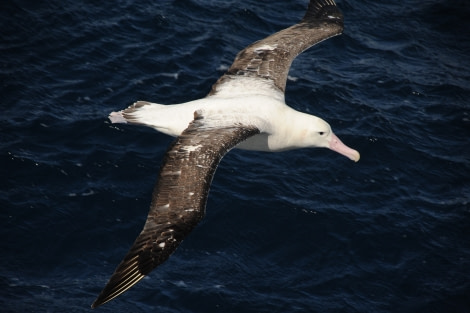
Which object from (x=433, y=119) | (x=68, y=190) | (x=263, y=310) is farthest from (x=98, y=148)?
(x=433, y=119)

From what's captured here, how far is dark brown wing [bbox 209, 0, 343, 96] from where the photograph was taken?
53.5 ft

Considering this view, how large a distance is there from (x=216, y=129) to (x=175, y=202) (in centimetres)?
225

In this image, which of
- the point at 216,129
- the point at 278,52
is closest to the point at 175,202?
the point at 216,129

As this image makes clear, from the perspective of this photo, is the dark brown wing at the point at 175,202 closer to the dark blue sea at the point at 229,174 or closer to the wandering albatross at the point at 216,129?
the wandering albatross at the point at 216,129

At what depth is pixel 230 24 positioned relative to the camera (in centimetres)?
2305

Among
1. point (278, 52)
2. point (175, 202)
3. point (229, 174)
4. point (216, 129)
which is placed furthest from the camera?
point (229, 174)

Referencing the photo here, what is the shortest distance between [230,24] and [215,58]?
6.34 ft

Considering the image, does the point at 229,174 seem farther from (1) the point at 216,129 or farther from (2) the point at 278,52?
(1) the point at 216,129

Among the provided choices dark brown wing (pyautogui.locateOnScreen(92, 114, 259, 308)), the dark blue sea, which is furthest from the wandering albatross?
the dark blue sea

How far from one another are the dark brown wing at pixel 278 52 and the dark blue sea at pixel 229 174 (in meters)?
2.61

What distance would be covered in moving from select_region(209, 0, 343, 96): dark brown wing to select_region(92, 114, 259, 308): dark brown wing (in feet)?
9.70

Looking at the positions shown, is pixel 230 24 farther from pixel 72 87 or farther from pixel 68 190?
pixel 68 190

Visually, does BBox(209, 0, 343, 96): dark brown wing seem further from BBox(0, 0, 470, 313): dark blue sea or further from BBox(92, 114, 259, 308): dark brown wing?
BBox(92, 114, 259, 308): dark brown wing

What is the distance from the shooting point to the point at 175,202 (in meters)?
11.9
